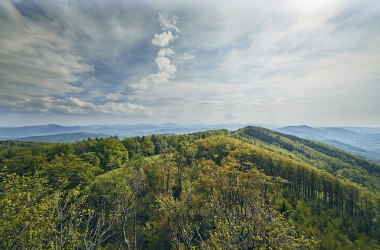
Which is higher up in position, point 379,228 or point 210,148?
point 210,148

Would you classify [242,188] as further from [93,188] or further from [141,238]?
[93,188]

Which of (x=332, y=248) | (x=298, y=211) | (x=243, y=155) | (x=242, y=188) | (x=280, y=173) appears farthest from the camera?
(x=243, y=155)

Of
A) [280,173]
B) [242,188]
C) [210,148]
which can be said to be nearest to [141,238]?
[242,188]

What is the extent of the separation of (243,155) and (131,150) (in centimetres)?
6976

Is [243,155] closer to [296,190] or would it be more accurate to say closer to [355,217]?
[296,190]

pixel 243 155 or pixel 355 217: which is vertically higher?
pixel 243 155

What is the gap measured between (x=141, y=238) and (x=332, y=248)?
2304 inches

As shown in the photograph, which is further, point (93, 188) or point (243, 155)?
point (243, 155)

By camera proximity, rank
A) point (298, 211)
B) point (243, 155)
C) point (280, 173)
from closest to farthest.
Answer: point (298, 211), point (280, 173), point (243, 155)

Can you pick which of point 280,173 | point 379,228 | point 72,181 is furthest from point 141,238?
point 379,228

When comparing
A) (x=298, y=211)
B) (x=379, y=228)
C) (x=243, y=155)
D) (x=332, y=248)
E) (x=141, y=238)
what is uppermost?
(x=243, y=155)

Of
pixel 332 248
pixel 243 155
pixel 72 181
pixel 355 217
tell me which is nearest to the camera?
pixel 332 248

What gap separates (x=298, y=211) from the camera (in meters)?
76.4

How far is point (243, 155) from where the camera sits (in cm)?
11162
